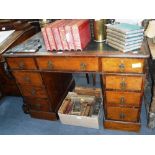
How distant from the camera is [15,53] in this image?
1.75 metres

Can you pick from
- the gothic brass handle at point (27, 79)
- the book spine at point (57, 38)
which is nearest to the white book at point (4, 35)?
the gothic brass handle at point (27, 79)

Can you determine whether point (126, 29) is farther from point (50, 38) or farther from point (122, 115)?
point (122, 115)

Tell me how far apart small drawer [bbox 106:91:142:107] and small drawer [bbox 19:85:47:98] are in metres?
0.67

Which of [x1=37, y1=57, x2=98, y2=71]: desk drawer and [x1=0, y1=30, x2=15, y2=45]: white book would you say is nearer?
[x1=37, y1=57, x2=98, y2=71]: desk drawer

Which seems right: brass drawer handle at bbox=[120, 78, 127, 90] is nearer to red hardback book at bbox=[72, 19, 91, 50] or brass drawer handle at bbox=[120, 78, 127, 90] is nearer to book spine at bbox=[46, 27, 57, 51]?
red hardback book at bbox=[72, 19, 91, 50]

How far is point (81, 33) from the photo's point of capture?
1565mm

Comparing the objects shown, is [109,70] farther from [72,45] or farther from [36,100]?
[36,100]

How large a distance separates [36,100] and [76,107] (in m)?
0.45

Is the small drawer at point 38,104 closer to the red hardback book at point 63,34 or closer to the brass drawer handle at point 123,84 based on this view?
the red hardback book at point 63,34

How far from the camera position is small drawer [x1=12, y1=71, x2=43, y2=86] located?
1.87 m

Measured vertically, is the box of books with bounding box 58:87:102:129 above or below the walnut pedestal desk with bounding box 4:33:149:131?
below

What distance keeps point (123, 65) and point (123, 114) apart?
1.89ft

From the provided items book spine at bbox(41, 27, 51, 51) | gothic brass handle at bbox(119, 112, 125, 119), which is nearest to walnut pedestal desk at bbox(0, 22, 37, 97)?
book spine at bbox(41, 27, 51, 51)

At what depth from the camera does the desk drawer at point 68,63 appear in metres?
1.59
